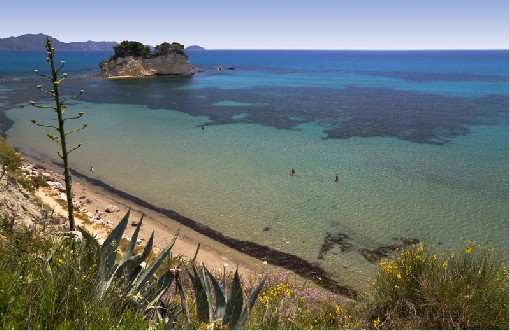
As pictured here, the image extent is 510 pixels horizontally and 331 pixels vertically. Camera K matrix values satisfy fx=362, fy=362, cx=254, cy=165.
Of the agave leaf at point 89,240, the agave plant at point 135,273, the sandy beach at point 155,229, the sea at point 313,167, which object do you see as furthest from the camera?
the sea at point 313,167

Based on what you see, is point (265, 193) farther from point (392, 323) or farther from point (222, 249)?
point (392, 323)

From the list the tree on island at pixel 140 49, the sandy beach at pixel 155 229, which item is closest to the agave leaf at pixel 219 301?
the sandy beach at pixel 155 229

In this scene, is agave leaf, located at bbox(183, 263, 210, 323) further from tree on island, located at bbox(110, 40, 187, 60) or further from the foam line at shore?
tree on island, located at bbox(110, 40, 187, 60)

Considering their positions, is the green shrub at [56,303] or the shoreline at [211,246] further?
the shoreline at [211,246]

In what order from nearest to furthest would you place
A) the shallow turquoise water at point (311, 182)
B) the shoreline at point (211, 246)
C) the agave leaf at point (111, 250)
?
1. the agave leaf at point (111, 250)
2. the shoreline at point (211, 246)
3. the shallow turquoise water at point (311, 182)

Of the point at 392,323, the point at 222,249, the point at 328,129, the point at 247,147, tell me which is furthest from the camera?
the point at 328,129

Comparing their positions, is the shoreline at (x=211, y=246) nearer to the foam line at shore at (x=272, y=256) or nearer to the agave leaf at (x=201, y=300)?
the foam line at shore at (x=272, y=256)

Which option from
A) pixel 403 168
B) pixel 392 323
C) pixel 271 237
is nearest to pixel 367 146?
pixel 403 168

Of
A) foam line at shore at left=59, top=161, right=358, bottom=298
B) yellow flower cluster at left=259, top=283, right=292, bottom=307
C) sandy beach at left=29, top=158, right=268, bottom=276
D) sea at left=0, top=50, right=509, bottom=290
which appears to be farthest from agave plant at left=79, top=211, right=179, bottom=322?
sea at left=0, top=50, right=509, bottom=290
